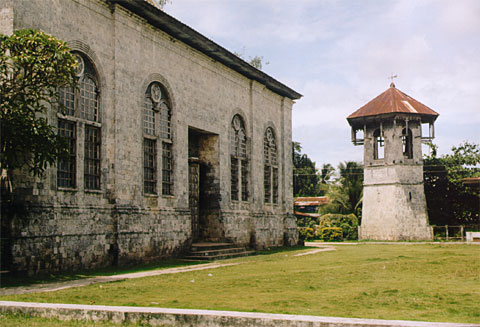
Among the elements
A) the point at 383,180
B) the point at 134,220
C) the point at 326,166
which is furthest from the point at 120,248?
the point at 326,166

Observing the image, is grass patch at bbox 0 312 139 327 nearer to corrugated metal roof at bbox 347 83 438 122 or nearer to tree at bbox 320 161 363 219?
corrugated metal roof at bbox 347 83 438 122

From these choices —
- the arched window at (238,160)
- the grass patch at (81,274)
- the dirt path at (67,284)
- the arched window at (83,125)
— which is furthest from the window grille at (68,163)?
the arched window at (238,160)

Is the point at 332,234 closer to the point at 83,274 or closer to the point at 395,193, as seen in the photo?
the point at 395,193

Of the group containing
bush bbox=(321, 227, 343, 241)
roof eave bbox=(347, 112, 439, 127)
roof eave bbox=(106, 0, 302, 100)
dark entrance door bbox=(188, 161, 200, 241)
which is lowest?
bush bbox=(321, 227, 343, 241)

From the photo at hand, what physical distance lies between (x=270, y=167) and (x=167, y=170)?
9720 millimetres

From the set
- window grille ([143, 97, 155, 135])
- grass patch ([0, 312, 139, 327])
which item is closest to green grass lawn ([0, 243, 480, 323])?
grass patch ([0, 312, 139, 327])

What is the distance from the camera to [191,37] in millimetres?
20188

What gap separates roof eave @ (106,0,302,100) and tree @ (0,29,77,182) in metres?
5.24

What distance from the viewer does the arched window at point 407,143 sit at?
3884cm

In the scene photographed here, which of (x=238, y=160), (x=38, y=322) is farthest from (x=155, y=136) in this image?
(x=38, y=322)

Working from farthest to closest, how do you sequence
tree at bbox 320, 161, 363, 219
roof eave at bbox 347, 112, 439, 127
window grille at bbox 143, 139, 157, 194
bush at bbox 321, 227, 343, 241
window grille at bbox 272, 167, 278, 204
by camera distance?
1. tree at bbox 320, 161, 363, 219
2. bush at bbox 321, 227, 343, 241
3. roof eave at bbox 347, 112, 439, 127
4. window grille at bbox 272, 167, 278, 204
5. window grille at bbox 143, 139, 157, 194

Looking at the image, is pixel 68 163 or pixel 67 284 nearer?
pixel 67 284

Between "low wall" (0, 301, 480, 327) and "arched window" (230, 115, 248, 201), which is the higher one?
"arched window" (230, 115, 248, 201)

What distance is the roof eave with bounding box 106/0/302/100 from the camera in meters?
17.4
